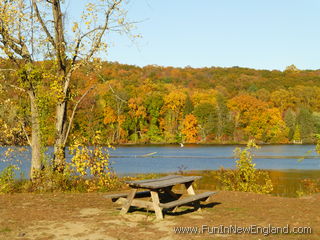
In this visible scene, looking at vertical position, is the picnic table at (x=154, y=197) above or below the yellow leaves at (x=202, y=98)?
below

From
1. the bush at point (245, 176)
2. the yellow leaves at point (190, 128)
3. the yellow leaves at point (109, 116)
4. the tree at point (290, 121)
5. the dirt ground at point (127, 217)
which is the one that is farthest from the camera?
the tree at point (290, 121)

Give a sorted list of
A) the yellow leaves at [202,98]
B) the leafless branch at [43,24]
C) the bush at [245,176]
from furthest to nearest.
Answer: the yellow leaves at [202,98]
the bush at [245,176]
the leafless branch at [43,24]

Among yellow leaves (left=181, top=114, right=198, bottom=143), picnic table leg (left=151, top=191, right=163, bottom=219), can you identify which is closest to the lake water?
picnic table leg (left=151, top=191, right=163, bottom=219)

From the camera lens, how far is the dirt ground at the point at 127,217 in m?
5.88

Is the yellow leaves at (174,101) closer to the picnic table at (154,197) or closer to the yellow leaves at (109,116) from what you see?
the yellow leaves at (109,116)

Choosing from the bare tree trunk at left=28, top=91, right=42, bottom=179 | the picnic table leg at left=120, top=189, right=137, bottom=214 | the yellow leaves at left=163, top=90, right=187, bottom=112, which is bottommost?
the picnic table leg at left=120, top=189, right=137, bottom=214

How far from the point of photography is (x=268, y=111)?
71188 millimetres

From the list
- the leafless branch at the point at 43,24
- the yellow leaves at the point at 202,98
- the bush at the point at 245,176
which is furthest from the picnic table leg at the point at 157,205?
the yellow leaves at the point at 202,98

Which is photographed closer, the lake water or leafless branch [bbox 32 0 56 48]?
leafless branch [bbox 32 0 56 48]

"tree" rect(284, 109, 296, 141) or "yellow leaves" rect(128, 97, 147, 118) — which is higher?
"yellow leaves" rect(128, 97, 147, 118)

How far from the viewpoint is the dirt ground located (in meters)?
5.88

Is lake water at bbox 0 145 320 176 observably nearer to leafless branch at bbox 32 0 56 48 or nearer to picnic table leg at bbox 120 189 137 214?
leafless branch at bbox 32 0 56 48

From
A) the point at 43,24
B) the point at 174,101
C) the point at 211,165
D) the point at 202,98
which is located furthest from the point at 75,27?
the point at 202,98

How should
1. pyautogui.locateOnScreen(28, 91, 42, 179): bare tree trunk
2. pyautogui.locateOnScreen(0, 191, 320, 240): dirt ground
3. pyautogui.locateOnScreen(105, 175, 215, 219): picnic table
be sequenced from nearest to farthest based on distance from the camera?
1. pyautogui.locateOnScreen(0, 191, 320, 240): dirt ground
2. pyautogui.locateOnScreen(105, 175, 215, 219): picnic table
3. pyautogui.locateOnScreen(28, 91, 42, 179): bare tree trunk
